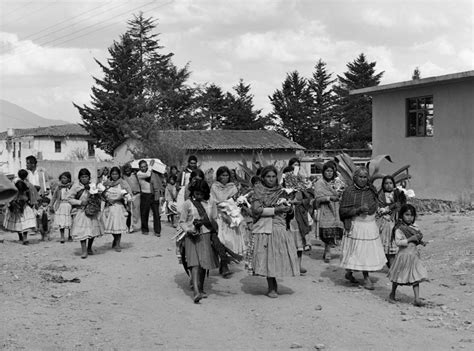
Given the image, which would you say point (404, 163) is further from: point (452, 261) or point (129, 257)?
point (129, 257)

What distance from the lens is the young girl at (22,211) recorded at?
524 inches

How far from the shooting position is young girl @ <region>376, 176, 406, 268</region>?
30.8 feet

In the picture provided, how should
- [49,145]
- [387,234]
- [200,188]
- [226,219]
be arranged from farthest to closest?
[49,145]
[387,234]
[226,219]
[200,188]

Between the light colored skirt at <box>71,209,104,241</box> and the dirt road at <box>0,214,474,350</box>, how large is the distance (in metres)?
0.55

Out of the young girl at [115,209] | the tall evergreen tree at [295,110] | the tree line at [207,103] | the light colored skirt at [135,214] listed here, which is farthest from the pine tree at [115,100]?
the young girl at [115,209]

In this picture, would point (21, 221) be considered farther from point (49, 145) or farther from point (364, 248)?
point (49, 145)

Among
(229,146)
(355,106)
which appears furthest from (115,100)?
(355,106)

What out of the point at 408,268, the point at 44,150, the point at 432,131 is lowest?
the point at 408,268

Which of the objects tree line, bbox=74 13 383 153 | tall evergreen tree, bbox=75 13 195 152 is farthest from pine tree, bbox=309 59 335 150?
tall evergreen tree, bbox=75 13 195 152

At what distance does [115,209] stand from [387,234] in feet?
18.4

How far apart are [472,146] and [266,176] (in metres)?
9.85

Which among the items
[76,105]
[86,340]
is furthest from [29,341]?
[76,105]

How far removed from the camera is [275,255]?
7.96 meters

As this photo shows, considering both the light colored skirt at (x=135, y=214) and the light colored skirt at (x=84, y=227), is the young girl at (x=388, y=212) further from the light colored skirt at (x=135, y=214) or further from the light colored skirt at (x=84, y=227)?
the light colored skirt at (x=135, y=214)
